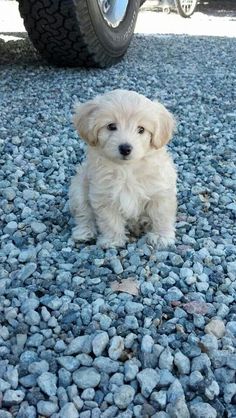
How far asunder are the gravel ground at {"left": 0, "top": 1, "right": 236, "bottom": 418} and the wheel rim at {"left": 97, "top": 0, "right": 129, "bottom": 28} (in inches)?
74.5

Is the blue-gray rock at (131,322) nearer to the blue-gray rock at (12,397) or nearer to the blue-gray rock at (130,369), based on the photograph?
the blue-gray rock at (130,369)

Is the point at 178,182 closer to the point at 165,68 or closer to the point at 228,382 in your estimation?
the point at 228,382

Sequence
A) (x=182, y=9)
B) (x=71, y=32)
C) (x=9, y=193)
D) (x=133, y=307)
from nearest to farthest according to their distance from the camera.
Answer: (x=133, y=307), (x=9, y=193), (x=71, y=32), (x=182, y=9)

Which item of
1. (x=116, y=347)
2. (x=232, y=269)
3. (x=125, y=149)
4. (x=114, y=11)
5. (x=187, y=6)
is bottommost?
(x=187, y=6)

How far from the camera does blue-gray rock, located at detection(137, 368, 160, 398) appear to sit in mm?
2100

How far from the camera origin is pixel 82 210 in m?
3.25

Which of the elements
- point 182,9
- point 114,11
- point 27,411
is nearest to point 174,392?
point 27,411

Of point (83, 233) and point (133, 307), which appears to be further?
point (83, 233)

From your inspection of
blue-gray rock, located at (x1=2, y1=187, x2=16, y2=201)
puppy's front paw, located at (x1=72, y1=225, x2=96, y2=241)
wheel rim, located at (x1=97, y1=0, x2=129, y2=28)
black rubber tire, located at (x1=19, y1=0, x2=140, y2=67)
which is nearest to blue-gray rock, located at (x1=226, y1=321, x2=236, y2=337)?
puppy's front paw, located at (x1=72, y1=225, x2=96, y2=241)

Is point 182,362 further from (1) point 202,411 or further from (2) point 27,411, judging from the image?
(2) point 27,411

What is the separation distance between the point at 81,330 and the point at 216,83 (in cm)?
411

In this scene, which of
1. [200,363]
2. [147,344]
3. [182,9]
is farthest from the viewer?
[182,9]

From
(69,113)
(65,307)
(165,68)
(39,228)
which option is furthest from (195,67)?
(65,307)

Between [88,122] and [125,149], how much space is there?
0.24 m
